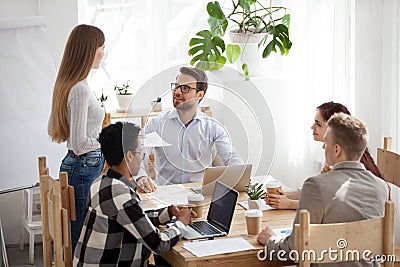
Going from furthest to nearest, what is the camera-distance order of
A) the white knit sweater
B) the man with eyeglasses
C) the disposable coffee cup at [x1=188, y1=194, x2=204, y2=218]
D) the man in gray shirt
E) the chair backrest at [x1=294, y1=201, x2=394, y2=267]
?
the white knit sweater < the man with eyeglasses < the disposable coffee cup at [x1=188, y1=194, x2=204, y2=218] < the man in gray shirt < the chair backrest at [x1=294, y1=201, x2=394, y2=267]

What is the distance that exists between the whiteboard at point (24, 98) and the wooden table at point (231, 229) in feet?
3.53

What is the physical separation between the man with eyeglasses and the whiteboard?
1.00m

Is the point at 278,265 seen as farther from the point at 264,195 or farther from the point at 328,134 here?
the point at 264,195

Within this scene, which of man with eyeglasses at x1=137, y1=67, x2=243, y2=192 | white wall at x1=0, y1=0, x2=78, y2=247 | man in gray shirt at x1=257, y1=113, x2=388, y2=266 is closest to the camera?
man in gray shirt at x1=257, y1=113, x2=388, y2=266

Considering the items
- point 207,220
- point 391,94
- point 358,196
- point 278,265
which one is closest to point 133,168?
point 207,220

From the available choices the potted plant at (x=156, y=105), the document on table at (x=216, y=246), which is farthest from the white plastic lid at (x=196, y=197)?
the potted plant at (x=156, y=105)

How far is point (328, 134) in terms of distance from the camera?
2537mm

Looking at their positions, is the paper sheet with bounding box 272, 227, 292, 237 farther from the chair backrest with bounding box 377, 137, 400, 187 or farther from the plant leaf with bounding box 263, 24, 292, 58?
the plant leaf with bounding box 263, 24, 292, 58

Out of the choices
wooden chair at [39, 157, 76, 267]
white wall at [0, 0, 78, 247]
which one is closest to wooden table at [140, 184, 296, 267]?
wooden chair at [39, 157, 76, 267]

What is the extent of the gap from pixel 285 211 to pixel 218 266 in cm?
63

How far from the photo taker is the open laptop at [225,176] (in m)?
3.14

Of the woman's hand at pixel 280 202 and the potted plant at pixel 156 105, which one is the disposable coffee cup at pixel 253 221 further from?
the potted plant at pixel 156 105

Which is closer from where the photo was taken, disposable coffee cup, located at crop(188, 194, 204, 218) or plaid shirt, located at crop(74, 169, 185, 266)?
plaid shirt, located at crop(74, 169, 185, 266)

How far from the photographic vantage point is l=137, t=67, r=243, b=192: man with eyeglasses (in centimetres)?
321
